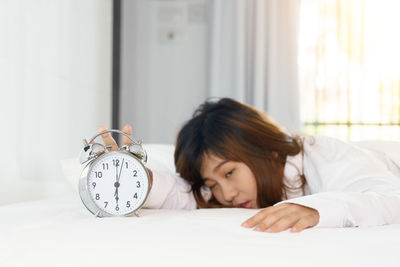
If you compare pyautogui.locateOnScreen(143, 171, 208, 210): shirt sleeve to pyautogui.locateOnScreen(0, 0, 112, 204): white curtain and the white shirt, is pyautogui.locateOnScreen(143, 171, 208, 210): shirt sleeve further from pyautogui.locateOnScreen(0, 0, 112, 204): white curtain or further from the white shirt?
pyautogui.locateOnScreen(0, 0, 112, 204): white curtain

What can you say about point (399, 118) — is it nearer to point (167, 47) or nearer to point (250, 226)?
point (167, 47)

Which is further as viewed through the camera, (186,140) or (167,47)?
(167,47)

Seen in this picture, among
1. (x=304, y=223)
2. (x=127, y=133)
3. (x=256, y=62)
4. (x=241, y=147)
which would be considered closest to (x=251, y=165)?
(x=241, y=147)

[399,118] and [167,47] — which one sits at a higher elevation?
[167,47]

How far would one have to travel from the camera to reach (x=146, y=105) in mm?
3248

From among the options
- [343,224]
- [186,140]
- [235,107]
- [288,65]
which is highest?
[288,65]

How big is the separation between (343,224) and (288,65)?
2.19 metres

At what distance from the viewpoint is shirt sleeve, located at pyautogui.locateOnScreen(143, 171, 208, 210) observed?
131 cm

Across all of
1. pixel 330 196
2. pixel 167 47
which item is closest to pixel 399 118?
pixel 167 47

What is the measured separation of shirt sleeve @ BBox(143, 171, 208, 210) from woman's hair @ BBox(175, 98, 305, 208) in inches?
1.6

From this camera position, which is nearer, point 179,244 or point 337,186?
point 179,244

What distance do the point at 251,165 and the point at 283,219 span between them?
1.96 feet

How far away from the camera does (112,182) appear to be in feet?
3.49

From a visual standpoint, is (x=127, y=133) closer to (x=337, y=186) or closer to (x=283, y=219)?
(x=283, y=219)
